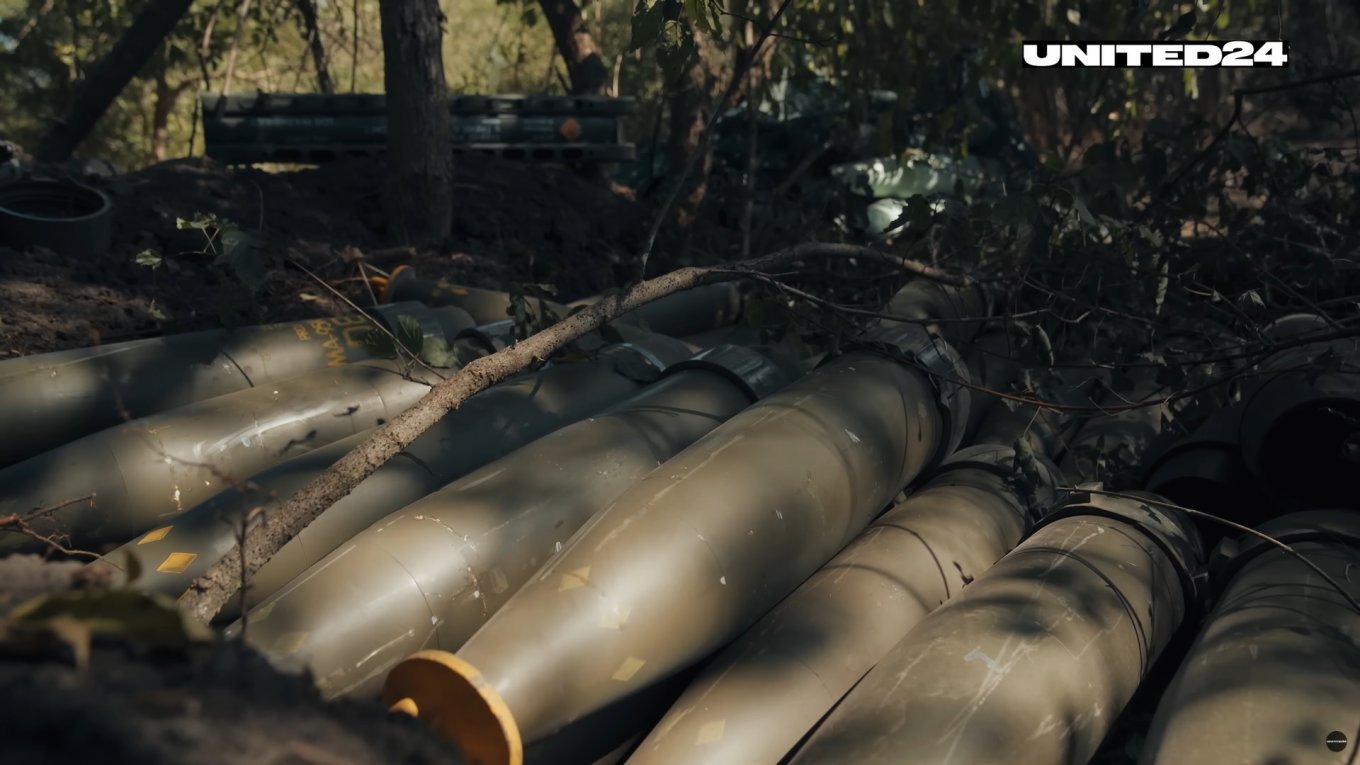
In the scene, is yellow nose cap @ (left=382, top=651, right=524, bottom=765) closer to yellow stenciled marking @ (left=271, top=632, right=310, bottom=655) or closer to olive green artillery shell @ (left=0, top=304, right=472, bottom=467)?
yellow stenciled marking @ (left=271, top=632, right=310, bottom=655)

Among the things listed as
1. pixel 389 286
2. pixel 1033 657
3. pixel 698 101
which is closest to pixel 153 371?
pixel 389 286

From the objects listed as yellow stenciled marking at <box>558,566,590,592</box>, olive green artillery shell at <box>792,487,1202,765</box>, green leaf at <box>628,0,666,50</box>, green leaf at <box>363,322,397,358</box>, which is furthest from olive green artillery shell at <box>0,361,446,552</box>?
olive green artillery shell at <box>792,487,1202,765</box>

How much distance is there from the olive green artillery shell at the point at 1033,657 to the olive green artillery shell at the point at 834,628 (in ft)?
0.33

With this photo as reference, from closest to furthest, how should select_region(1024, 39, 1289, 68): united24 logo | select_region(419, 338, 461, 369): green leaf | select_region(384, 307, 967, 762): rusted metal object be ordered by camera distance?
select_region(384, 307, 967, 762): rusted metal object → select_region(419, 338, 461, 369): green leaf → select_region(1024, 39, 1289, 68): united24 logo

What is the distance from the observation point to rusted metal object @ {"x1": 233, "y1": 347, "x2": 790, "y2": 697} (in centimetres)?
255

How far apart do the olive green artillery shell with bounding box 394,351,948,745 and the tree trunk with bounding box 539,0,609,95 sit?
18.1ft

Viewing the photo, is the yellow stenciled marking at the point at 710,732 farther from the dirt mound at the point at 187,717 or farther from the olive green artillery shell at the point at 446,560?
the dirt mound at the point at 187,717

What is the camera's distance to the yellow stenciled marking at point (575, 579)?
2555mm

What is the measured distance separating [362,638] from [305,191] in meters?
4.64

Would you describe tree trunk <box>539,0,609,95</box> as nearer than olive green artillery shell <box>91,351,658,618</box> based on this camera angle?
No

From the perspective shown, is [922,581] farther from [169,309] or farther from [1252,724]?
[169,309]

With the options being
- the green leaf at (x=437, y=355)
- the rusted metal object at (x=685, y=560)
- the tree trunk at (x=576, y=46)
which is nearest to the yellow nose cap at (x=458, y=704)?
the rusted metal object at (x=685, y=560)

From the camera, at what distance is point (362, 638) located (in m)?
2.58

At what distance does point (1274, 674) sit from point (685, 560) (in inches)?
50.5
